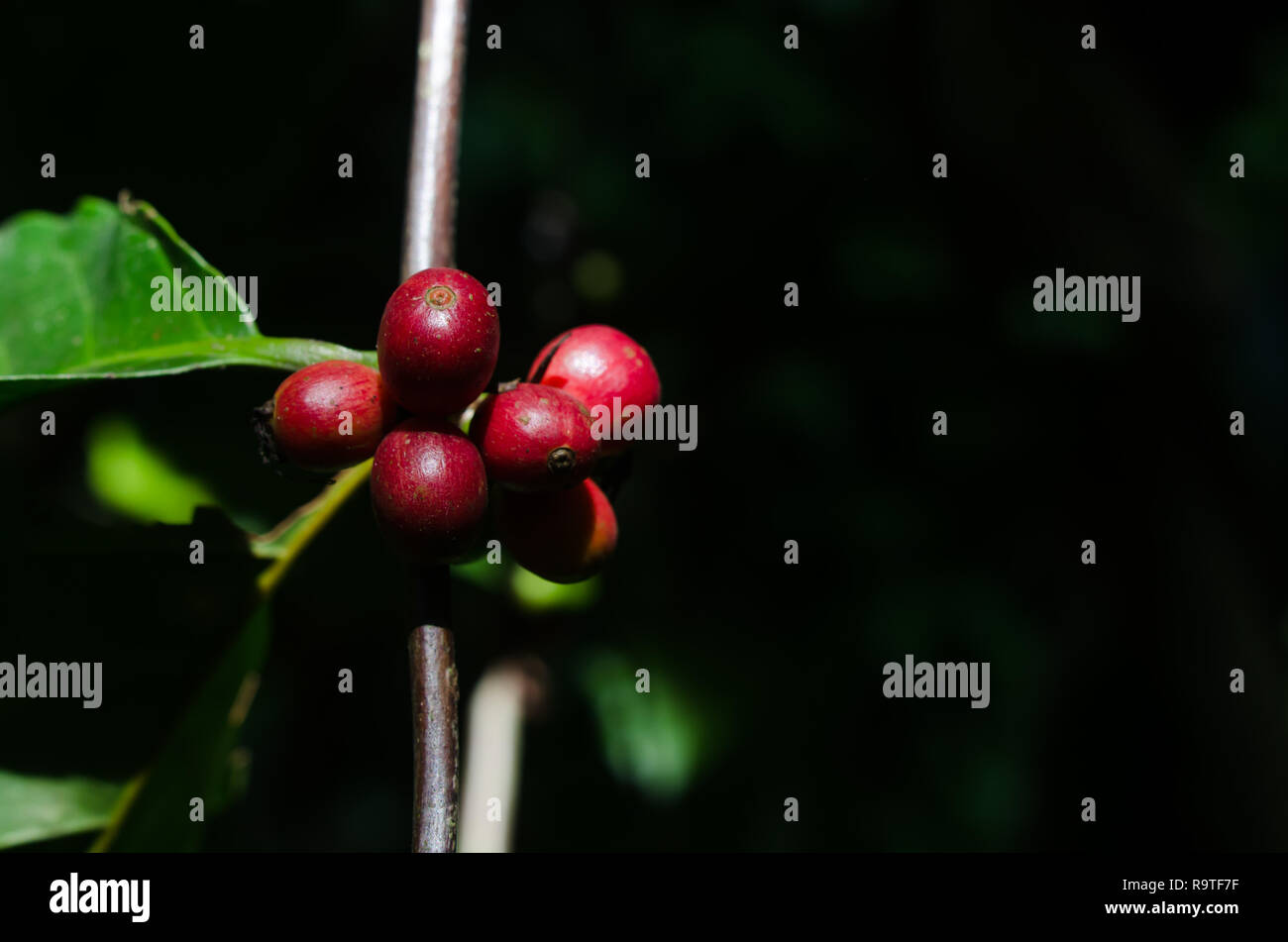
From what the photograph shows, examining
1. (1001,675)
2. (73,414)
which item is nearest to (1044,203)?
(1001,675)

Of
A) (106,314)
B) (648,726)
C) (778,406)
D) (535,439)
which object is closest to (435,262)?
(535,439)

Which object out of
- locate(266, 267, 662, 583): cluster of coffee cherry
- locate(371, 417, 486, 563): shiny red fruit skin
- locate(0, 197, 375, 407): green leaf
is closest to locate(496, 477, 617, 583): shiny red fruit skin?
locate(266, 267, 662, 583): cluster of coffee cherry

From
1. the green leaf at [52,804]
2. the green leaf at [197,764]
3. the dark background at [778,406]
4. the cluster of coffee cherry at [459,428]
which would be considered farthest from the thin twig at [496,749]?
the cluster of coffee cherry at [459,428]

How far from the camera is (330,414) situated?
4.04 ft

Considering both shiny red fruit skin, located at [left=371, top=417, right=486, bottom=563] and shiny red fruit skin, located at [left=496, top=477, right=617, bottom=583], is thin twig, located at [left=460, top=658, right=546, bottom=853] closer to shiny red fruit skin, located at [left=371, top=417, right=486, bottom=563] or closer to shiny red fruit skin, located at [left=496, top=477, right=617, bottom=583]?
shiny red fruit skin, located at [left=496, top=477, right=617, bottom=583]

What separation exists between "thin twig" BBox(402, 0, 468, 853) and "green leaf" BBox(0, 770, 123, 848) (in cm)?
96

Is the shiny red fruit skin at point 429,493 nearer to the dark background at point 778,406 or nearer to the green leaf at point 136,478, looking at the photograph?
the dark background at point 778,406

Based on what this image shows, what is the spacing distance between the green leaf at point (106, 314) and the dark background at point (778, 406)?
39 cm

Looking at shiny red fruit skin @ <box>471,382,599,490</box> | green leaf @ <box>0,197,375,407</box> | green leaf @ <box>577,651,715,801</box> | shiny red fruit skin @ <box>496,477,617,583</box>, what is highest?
green leaf @ <box>0,197,375,407</box>

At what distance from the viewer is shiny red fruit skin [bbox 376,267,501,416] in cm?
117

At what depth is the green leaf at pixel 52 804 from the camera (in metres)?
1.74

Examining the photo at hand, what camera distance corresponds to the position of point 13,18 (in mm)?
2590

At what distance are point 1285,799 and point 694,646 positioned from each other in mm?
2165
